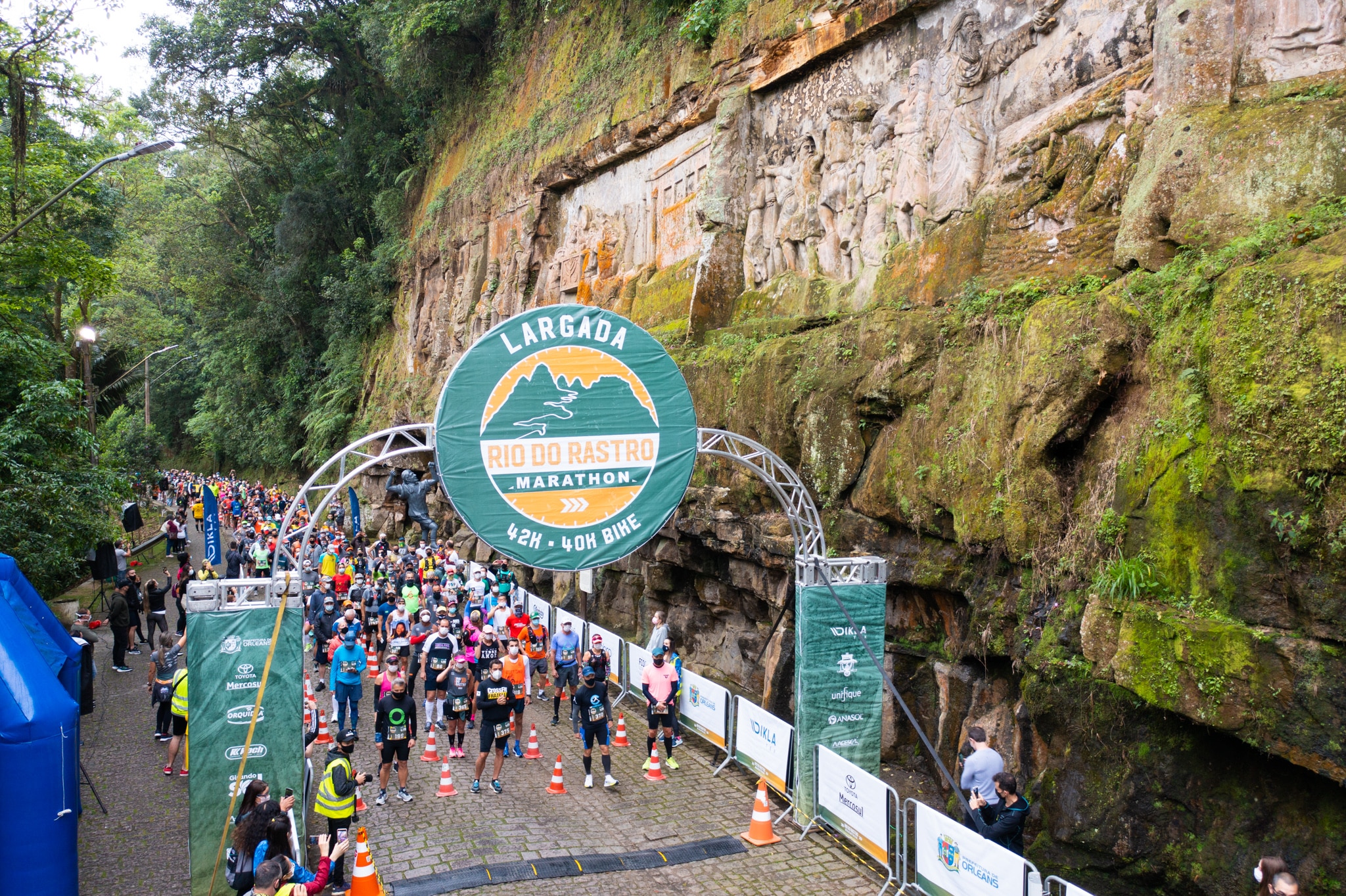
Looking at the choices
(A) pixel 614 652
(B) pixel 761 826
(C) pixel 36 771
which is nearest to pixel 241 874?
(C) pixel 36 771

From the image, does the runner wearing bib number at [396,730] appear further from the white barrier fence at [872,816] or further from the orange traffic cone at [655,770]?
the white barrier fence at [872,816]

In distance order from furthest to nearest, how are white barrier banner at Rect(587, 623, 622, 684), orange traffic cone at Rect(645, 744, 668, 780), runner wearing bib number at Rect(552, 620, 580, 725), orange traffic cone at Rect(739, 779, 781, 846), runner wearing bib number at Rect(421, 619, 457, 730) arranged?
white barrier banner at Rect(587, 623, 622, 684) → runner wearing bib number at Rect(552, 620, 580, 725) → runner wearing bib number at Rect(421, 619, 457, 730) → orange traffic cone at Rect(645, 744, 668, 780) → orange traffic cone at Rect(739, 779, 781, 846)

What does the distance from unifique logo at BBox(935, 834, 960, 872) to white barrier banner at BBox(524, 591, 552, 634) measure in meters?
10.3

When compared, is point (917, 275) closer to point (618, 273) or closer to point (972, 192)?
point (972, 192)

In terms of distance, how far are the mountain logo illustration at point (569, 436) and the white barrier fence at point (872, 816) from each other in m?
3.36

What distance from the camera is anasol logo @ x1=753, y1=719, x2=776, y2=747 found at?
34.2 feet

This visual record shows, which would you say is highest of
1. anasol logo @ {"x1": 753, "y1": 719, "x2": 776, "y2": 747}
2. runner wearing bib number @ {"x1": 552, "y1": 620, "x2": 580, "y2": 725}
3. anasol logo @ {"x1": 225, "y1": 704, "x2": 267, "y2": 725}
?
anasol logo @ {"x1": 225, "y1": 704, "x2": 267, "y2": 725}

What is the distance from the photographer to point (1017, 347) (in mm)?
9844

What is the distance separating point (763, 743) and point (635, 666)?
12.5ft

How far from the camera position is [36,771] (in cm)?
768

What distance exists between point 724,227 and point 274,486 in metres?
33.5

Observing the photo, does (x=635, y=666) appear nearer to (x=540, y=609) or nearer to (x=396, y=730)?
(x=540, y=609)

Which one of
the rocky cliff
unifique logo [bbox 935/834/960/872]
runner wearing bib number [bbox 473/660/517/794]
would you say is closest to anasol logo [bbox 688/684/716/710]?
the rocky cliff

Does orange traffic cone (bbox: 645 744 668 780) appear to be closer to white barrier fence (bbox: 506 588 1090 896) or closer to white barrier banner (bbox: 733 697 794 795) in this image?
white barrier fence (bbox: 506 588 1090 896)
